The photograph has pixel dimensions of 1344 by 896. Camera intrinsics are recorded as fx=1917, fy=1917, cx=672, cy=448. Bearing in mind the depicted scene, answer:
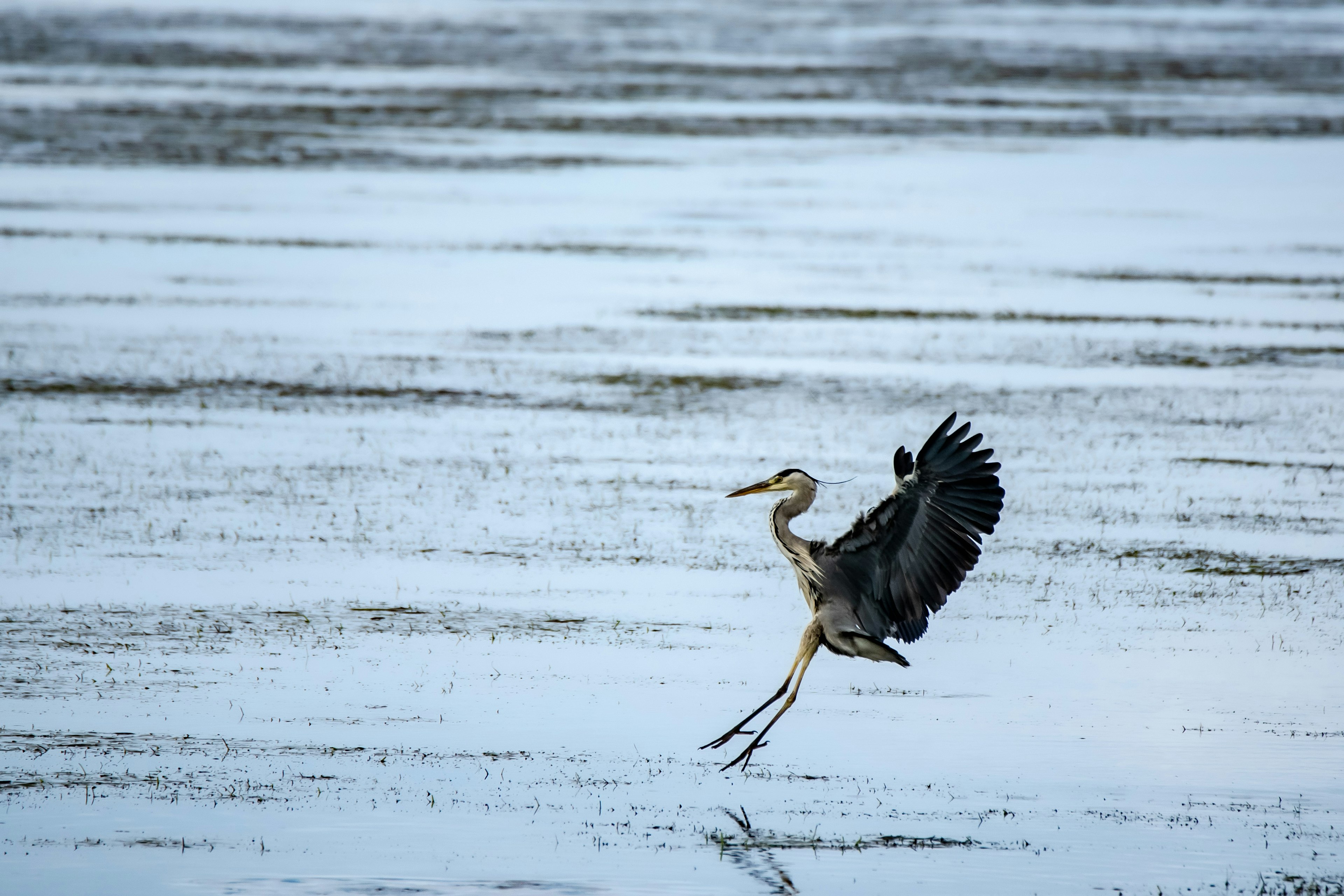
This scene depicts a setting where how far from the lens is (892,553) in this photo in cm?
820

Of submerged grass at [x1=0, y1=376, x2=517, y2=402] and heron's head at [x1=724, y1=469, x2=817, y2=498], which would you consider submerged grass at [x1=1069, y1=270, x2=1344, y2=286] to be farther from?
heron's head at [x1=724, y1=469, x2=817, y2=498]

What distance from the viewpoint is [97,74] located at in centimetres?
3641

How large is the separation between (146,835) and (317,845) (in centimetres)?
62

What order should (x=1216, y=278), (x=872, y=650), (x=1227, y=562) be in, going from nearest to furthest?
(x=872, y=650) → (x=1227, y=562) → (x=1216, y=278)

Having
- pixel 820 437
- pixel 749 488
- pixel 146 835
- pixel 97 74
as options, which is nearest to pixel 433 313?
pixel 820 437

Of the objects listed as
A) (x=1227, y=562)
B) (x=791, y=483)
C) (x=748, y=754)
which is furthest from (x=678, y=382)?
(x=748, y=754)

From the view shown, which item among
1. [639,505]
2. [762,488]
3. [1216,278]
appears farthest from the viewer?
[1216,278]

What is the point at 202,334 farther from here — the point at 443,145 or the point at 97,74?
the point at 97,74

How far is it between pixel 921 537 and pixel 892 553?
15 cm

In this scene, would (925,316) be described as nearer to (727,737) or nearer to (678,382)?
(678,382)

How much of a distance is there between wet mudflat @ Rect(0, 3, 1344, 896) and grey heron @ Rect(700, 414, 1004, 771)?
1.45ft

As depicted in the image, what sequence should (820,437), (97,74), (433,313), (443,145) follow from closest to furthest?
(820,437)
(433,313)
(443,145)
(97,74)

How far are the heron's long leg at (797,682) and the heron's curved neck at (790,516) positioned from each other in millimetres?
331

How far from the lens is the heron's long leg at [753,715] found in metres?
7.81
